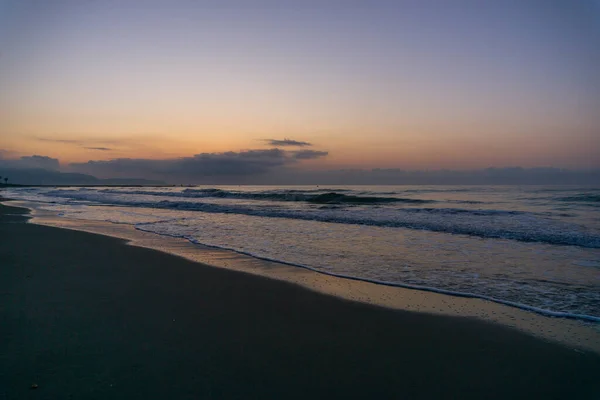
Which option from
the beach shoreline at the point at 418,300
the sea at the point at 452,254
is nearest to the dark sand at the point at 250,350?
the beach shoreline at the point at 418,300

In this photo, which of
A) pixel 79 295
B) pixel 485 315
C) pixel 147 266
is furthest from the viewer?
pixel 147 266

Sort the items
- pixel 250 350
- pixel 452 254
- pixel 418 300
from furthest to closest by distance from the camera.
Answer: pixel 452 254 → pixel 418 300 → pixel 250 350

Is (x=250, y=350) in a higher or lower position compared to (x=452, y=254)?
lower

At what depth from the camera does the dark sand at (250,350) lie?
3080 millimetres

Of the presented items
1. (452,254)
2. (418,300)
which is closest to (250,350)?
(418,300)

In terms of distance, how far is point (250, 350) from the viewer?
3.75m

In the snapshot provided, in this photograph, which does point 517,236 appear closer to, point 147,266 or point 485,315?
point 485,315

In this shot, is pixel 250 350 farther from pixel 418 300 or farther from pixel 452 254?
pixel 452 254

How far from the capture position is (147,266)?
7.63m

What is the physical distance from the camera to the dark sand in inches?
121

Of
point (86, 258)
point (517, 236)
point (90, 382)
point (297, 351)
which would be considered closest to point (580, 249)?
point (517, 236)

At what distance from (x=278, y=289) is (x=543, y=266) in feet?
19.3

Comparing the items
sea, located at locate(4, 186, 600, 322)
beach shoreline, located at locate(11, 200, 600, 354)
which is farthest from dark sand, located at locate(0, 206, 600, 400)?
sea, located at locate(4, 186, 600, 322)

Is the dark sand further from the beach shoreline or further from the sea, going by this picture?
the sea
